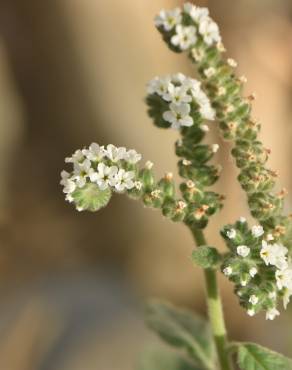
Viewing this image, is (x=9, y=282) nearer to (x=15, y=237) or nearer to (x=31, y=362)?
(x=15, y=237)

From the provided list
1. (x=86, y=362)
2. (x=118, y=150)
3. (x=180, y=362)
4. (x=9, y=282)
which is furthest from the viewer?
(x=9, y=282)

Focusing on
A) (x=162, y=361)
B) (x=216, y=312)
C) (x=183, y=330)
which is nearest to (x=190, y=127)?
(x=216, y=312)

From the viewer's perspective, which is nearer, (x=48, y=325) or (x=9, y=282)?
(x=48, y=325)

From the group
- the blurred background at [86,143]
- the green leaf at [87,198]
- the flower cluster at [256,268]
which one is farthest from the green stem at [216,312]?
the blurred background at [86,143]

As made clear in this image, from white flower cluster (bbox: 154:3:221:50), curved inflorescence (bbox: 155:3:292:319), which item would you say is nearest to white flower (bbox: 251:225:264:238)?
curved inflorescence (bbox: 155:3:292:319)

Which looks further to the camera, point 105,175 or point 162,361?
point 162,361

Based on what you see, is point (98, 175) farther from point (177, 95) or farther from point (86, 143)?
point (86, 143)

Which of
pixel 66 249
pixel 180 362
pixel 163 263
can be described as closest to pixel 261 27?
pixel 163 263
